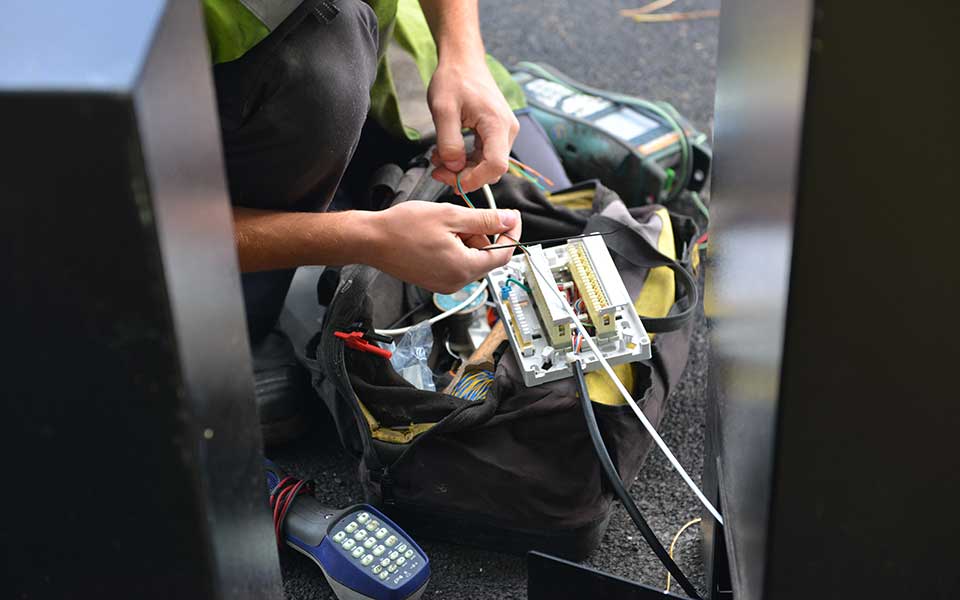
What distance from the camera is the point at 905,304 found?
62 cm

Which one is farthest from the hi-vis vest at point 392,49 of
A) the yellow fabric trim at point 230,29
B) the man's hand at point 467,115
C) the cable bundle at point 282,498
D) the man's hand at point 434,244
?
the cable bundle at point 282,498

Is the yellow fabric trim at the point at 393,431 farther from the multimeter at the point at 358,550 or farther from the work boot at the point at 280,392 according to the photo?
the work boot at the point at 280,392

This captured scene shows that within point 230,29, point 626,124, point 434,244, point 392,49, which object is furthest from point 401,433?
point 626,124

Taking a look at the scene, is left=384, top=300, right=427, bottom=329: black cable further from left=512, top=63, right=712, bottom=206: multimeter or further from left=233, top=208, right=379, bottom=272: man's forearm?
left=512, top=63, right=712, bottom=206: multimeter

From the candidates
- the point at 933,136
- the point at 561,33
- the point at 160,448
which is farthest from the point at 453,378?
the point at 561,33

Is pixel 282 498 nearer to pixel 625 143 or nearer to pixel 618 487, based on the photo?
pixel 618 487

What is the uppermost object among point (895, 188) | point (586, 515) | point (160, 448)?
point (895, 188)

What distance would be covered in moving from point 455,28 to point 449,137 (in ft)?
0.70

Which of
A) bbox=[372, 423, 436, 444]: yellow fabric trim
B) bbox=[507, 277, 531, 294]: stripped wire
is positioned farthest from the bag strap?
bbox=[372, 423, 436, 444]: yellow fabric trim

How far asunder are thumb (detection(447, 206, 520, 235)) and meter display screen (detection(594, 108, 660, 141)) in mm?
574

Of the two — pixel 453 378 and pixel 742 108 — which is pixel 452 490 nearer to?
pixel 453 378

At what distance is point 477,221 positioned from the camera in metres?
1.15

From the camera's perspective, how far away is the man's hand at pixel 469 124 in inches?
49.3

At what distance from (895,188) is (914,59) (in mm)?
72
